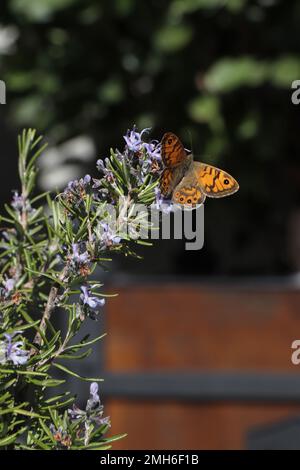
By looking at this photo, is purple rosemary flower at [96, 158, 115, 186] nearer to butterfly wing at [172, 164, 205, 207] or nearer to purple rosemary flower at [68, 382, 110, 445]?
butterfly wing at [172, 164, 205, 207]

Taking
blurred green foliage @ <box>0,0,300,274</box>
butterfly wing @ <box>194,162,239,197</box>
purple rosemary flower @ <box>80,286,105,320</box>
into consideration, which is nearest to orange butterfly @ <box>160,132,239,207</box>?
butterfly wing @ <box>194,162,239,197</box>

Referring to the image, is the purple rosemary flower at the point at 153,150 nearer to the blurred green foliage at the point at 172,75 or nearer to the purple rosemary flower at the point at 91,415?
the purple rosemary flower at the point at 91,415

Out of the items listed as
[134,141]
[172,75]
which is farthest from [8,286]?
[172,75]

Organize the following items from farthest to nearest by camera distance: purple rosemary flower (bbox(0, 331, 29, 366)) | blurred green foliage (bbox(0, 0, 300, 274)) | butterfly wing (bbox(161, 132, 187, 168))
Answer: blurred green foliage (bbox(0, 0, 300, 274)), butterfly wing (bbox(161, 132, 187, 168)), purple rosemary flower (bbox(0, 331, 29, 366))

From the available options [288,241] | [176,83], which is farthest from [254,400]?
[288,241]

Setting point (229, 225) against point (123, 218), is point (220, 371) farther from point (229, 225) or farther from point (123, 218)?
point (123, 218)

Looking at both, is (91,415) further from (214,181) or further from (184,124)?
(184,124)
